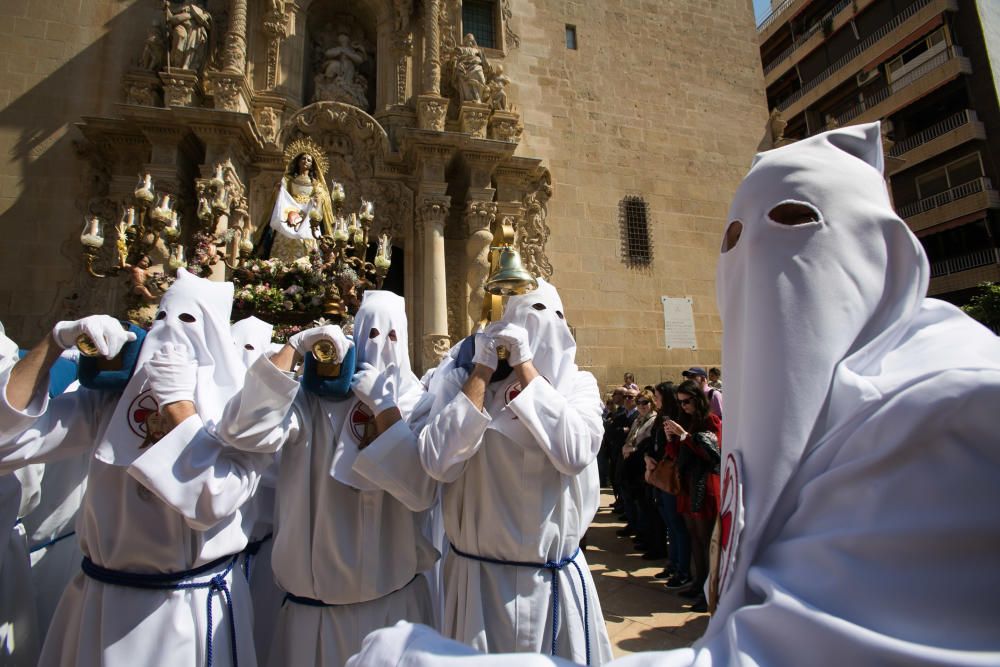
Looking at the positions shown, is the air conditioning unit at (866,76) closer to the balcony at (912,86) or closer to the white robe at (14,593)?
the balcony at (912,86)

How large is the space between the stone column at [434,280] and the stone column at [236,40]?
399cm

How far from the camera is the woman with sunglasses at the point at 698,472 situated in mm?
4309

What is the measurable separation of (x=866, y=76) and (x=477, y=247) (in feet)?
76.4

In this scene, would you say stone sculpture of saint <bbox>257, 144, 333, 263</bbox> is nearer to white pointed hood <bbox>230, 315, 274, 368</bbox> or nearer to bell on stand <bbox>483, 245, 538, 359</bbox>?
white pointed hood <bbox>230, 315, 274, 368</bbox>

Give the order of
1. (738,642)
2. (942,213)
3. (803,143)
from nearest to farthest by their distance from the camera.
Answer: (738,642) < (803,143) < (942,213)

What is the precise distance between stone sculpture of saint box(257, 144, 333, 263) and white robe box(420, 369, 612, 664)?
5840mm

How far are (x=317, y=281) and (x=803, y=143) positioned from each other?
5.10 metres

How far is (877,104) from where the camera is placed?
22.7 meters

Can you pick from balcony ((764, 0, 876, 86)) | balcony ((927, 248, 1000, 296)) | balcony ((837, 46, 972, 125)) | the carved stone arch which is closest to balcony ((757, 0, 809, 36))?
balcony ((764, 0, 876, 86))

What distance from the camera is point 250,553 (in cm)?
282

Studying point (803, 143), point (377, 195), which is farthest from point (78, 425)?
point (377, 195)

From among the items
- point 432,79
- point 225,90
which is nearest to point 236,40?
point 225,90

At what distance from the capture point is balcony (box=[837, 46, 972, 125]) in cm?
2028

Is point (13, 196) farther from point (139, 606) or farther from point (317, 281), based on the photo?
point (139, 606)
